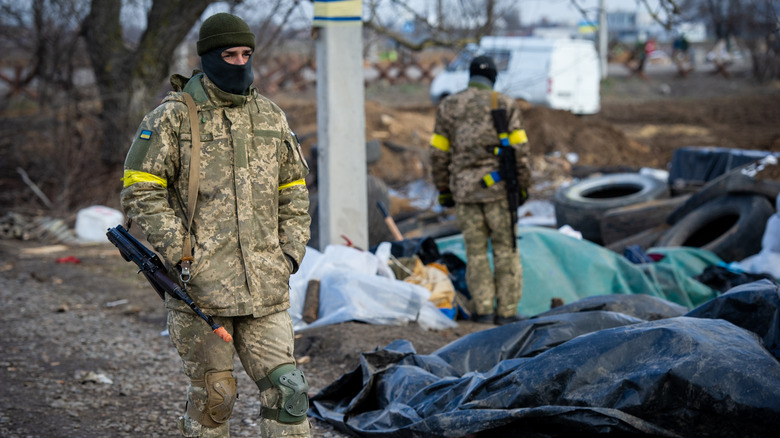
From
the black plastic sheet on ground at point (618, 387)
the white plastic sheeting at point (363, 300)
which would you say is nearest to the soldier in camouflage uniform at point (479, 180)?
the white plastic sheeting at point (363, 300)

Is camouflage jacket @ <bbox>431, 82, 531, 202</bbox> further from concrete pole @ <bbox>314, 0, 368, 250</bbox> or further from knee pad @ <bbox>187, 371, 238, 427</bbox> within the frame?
knee pad @ <bbox>187, 371, 238, 427</bbox>

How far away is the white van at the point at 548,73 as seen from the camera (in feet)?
60.0

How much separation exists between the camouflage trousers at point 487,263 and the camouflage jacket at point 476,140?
0.56 feet

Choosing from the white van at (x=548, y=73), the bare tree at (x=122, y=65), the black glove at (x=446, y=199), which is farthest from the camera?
the white van at (x=548, y=73)

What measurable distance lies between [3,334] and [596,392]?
4481mm

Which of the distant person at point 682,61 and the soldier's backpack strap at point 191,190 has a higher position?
the soldier's backpack strap at point 191,190

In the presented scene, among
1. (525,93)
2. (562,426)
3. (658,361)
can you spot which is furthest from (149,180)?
(525,93)

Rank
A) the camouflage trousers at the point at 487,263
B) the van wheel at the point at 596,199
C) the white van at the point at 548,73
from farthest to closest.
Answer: the white van at the point at 548,73
the van wheel at the point at 596,199
the camouflage trousers at the point at 487,263

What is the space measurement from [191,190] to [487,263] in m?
3.67

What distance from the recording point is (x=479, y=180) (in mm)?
5945

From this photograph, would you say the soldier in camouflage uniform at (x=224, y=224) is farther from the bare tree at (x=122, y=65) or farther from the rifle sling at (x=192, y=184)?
the bare tree at (x=122, y=65)

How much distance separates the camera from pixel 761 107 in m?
21.8

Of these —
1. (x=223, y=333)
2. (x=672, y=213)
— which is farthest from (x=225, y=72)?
(x=672, y=213)

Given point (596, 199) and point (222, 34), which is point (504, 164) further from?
point (596, 199)
